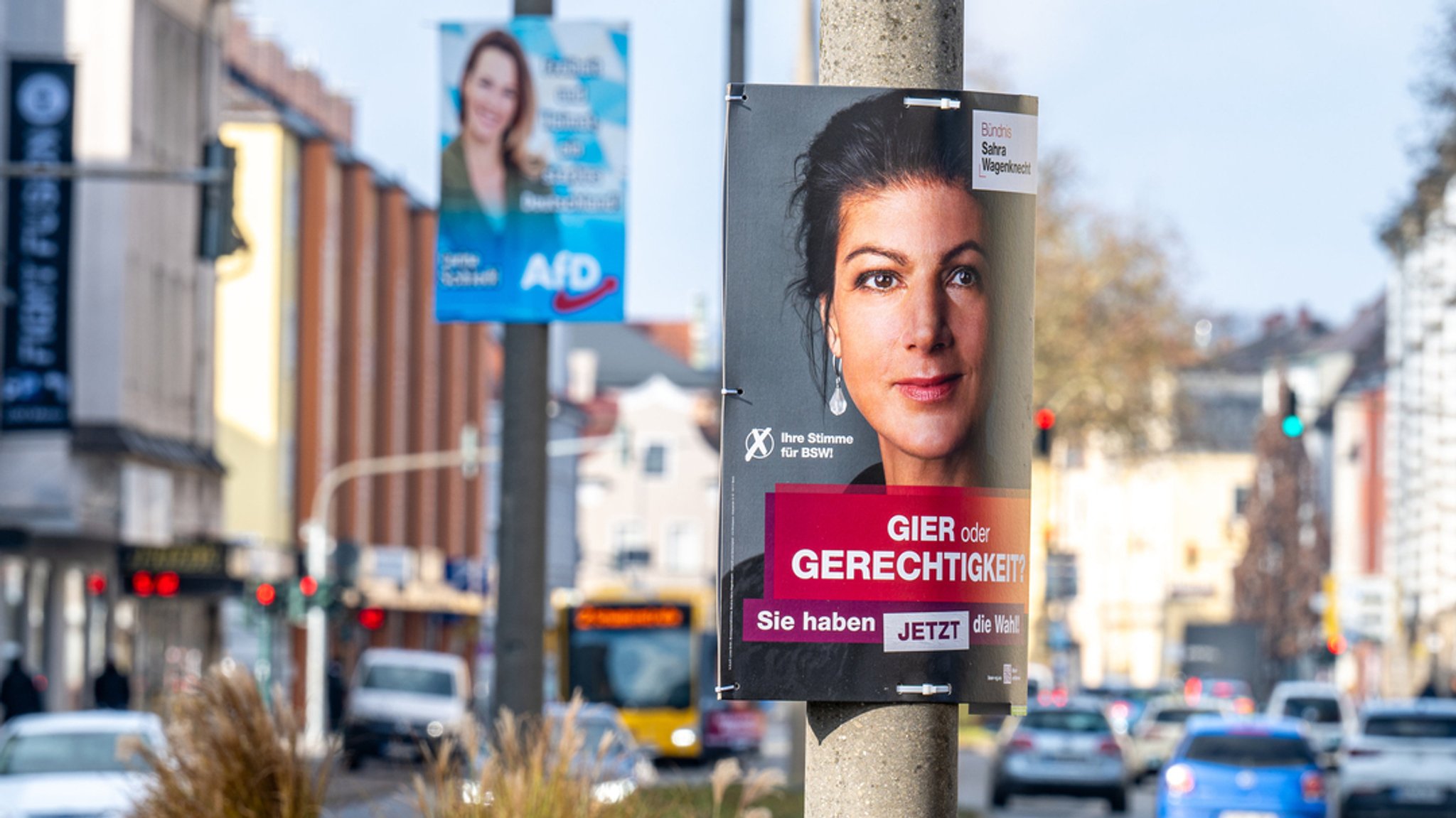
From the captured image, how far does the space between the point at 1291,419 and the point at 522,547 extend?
82.5 feet

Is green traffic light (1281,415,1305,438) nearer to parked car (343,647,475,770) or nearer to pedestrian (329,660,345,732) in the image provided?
parked car (343,647,475,770)

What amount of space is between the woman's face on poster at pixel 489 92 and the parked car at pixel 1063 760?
861 inches

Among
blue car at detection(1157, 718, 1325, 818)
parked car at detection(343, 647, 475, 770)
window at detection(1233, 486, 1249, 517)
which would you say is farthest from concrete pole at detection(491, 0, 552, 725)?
window at detection(1233, 486, 1249, 517)

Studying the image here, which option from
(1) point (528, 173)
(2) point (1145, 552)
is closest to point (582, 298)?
(1) point (528, 173)

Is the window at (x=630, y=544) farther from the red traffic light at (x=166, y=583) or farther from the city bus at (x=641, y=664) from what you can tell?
the red traffic light at (x=166, y=583)

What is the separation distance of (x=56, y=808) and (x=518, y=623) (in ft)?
22.1

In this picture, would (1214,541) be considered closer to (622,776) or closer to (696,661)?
(696,661)

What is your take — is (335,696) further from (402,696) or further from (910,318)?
(910,318)

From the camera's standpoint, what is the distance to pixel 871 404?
523 centimetres

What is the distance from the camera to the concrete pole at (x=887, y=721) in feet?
16.8

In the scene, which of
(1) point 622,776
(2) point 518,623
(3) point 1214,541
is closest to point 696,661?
(2) point 518,623

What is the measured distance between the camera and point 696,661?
1775 inches

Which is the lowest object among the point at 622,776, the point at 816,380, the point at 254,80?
the point at 622,776

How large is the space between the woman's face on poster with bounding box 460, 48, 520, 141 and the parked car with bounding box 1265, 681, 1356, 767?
119 feet
